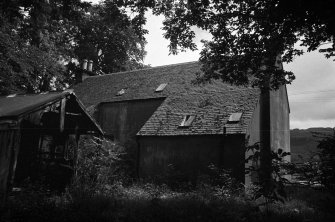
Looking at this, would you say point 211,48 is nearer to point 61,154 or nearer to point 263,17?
point 263,17

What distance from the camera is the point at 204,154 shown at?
16859 millimetres

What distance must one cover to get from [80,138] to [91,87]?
15.0 meters

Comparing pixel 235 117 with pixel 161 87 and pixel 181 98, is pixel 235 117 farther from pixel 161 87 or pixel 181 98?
pixel 161 87

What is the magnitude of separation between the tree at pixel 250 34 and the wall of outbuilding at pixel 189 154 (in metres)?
5.13

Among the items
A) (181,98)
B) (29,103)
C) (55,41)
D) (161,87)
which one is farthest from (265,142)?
(55,41)

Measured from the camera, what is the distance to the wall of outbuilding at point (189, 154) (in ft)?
52.5

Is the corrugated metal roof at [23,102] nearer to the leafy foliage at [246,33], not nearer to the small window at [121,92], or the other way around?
the leafy foliage at [246,33]

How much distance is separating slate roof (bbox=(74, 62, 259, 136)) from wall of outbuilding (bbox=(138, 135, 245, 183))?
41 centimetres

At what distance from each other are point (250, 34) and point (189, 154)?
28.7 ft

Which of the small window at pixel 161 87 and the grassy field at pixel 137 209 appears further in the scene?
the small window at pixel 161 87

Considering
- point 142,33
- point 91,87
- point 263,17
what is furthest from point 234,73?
point 91,87

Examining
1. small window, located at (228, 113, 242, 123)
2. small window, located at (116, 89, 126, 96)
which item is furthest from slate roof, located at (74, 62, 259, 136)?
small window, located at (116, 89, 126, 96)

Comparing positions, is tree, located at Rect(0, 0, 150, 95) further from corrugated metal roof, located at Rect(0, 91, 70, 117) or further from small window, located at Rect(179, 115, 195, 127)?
small window, located at Rect(179, 115, 195, 127)

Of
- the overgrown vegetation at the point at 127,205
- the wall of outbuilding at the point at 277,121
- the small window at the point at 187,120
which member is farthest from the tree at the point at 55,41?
the wall of outbuilding at the point at 277,121
